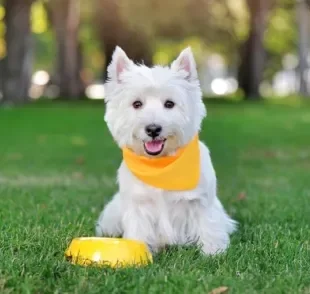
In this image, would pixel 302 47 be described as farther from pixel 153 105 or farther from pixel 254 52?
pixel 153 105

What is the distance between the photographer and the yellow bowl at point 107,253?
4.80 meters

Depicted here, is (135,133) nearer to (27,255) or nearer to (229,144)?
(27,255)

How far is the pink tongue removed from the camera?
530 cm

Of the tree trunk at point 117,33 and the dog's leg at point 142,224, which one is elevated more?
the tree trunk at point 117,33

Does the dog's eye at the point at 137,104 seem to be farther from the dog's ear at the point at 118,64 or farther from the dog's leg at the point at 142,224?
the dog's leg at the point at 142,224

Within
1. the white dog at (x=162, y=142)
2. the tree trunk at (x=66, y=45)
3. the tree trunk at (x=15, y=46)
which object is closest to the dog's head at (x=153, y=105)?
the white dog at (x=162, y=142)

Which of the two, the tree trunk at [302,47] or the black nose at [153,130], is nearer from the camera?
the black nose at [153,130]

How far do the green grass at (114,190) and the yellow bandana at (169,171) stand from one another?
1.70 ft

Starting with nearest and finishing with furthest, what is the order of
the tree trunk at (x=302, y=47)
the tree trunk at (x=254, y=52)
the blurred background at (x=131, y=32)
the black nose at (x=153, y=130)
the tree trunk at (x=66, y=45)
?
the black nose at (x=153, y=130) < the blurred background at (x=131, y=32) < the tree trunk at (x=66, y=45) < the tree trunk at (x=254, y=52) < the tree trunk at (x=302, y=47)

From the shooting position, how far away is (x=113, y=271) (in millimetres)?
4598

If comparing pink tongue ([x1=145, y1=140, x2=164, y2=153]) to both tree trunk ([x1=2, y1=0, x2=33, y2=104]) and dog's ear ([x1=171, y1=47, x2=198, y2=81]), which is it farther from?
tree trunk ([x1=2, y1=0, x2=33, y2=104])

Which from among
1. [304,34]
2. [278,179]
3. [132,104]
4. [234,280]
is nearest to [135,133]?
[132,104]

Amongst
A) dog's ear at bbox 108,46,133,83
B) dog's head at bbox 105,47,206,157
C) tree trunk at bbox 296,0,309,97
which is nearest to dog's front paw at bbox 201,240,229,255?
dog's head at bbox 105,47,206,157

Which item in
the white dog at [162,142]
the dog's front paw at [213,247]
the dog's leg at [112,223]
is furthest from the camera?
the dog's leg at [112,223]
